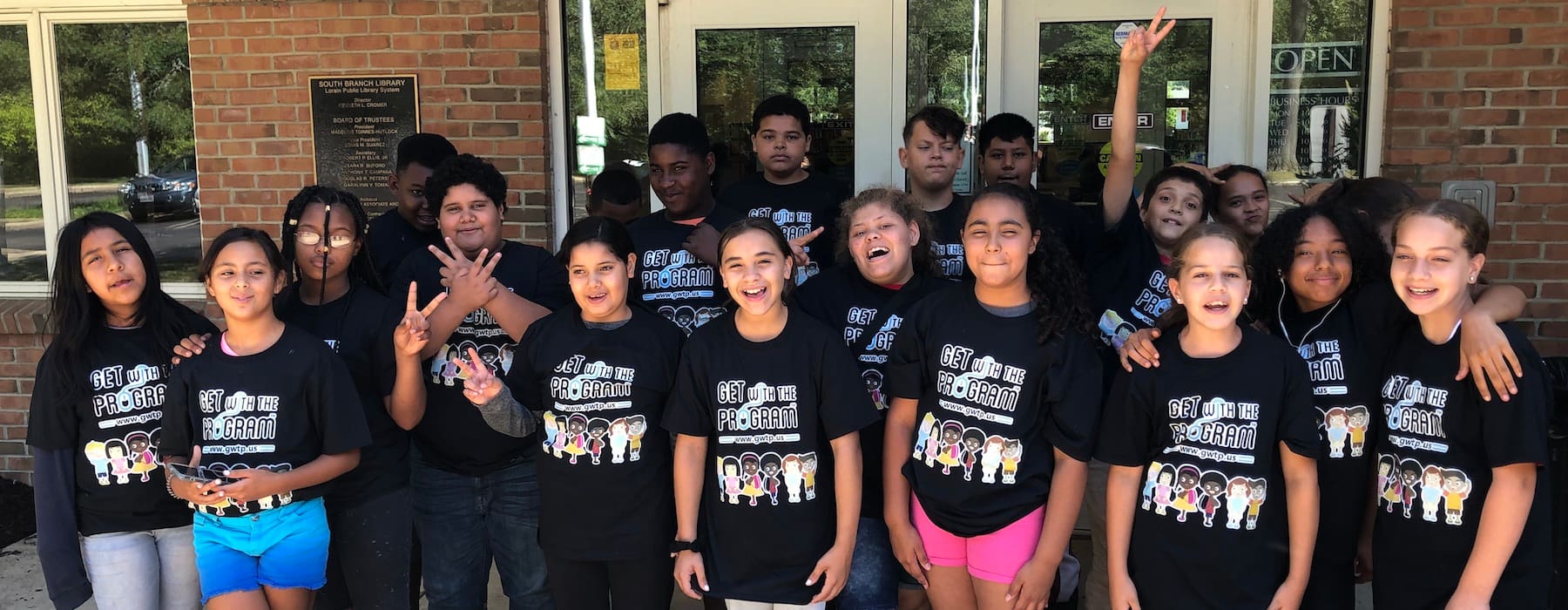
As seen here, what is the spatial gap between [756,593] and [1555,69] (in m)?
3.74

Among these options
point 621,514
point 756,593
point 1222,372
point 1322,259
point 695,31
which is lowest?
point 756,593

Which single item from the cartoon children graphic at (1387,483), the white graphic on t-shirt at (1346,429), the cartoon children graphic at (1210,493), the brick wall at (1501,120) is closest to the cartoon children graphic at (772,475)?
the cartoon children graphic at (1210,493)

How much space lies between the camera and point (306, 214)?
121 inches

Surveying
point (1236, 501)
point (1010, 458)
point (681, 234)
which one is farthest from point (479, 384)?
point (1236, 501)

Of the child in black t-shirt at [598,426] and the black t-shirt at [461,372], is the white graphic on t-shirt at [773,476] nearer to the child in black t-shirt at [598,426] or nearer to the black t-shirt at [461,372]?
the child in black t-shirt at [598,426]

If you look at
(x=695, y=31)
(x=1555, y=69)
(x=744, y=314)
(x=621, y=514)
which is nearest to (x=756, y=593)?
(x=621, y=514)

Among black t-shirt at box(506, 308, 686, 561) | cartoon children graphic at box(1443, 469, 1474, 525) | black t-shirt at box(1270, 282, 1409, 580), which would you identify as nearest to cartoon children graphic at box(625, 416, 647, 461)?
black t-shirt at box(506, 308, 686, 561)

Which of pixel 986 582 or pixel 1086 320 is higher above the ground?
pixel 1086 320

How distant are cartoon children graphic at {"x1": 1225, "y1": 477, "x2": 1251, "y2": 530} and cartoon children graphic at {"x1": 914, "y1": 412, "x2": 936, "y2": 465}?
2.29ft

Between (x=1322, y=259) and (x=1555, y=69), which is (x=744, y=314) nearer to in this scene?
(x=1322, y=259)

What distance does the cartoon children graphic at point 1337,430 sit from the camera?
2627mm

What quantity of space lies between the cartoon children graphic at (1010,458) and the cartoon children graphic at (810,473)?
1.55 ft

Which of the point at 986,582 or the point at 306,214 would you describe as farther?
the point at 306,214

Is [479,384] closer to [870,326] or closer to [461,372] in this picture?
[461,372]
